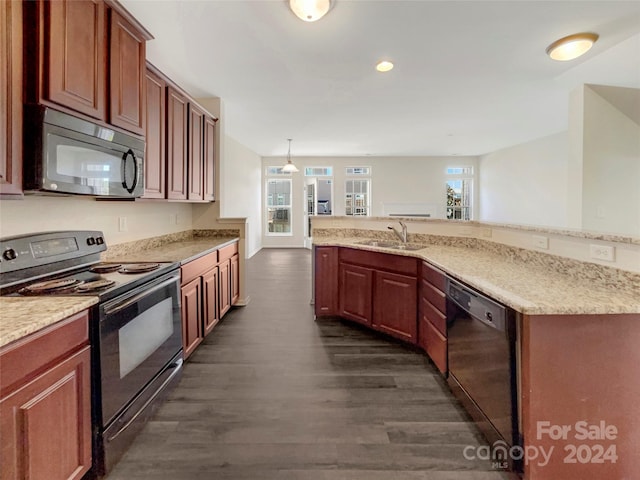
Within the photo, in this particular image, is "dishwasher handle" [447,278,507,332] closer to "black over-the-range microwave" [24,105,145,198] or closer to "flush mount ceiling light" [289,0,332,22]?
"flush mount ceiling light" [289,0,332,22]

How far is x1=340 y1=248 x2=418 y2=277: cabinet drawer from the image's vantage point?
2513 mm

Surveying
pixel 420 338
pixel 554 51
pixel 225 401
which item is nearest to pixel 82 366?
pixel 225 401

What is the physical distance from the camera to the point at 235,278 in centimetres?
366

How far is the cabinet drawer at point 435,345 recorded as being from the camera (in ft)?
6.77

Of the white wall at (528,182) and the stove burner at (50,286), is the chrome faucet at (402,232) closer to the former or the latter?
the stove burner at (50,286)

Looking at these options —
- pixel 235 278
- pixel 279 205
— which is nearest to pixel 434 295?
pixel 235 278

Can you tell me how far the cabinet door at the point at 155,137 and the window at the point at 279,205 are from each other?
6317mm

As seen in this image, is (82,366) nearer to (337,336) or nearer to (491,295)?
(491,295)

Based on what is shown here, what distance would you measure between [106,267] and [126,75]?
4.02 feet

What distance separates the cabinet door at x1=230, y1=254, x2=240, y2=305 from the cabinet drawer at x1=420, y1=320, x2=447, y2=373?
2.18 meters

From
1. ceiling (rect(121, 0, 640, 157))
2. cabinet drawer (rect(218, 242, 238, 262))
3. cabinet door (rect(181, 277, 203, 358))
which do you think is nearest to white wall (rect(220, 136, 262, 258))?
ceiling (rect(121, 0, 640, 157))

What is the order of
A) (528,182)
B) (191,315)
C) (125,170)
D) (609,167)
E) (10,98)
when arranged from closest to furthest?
(10,98) → (125,170) → (191,315) → (609,167) → (528,182)

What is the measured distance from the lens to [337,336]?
9.62 feet

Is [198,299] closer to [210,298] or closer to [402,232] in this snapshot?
[210,298]
